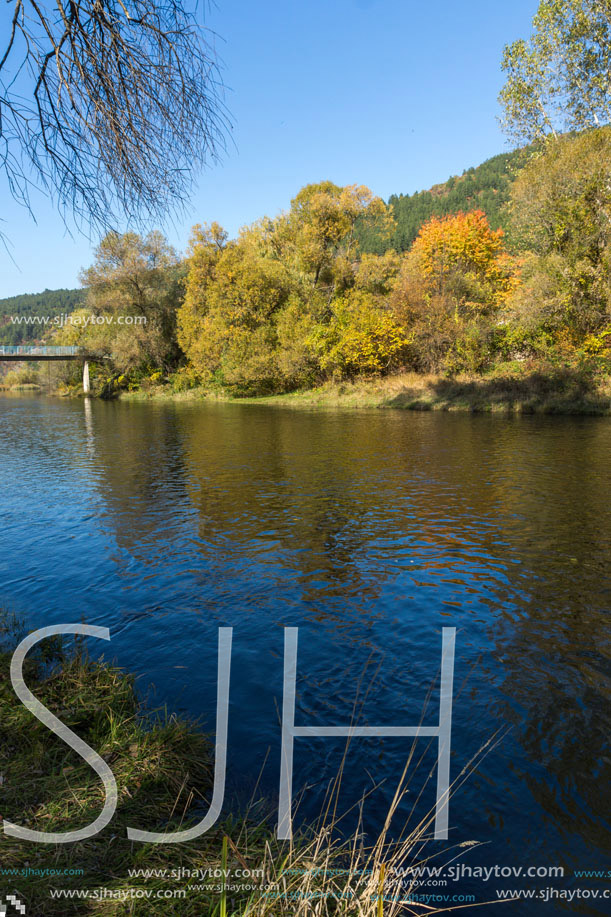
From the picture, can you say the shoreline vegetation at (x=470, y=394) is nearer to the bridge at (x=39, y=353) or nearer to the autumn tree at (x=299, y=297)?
the autumn tree at (x=299, y=297)

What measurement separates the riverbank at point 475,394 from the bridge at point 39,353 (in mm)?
29447

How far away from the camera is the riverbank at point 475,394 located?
30261 mm

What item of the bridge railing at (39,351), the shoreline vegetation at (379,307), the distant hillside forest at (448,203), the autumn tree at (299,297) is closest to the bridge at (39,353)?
the bridge railing at (39,351)

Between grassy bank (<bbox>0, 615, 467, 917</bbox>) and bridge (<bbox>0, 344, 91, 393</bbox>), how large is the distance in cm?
6701

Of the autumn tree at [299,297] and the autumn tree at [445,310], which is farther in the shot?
the autumn tree at [299,297]

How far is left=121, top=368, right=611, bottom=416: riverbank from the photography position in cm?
3026

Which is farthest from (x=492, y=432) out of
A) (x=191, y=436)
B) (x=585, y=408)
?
(x=191, y=436)

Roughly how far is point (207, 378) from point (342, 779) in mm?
55389

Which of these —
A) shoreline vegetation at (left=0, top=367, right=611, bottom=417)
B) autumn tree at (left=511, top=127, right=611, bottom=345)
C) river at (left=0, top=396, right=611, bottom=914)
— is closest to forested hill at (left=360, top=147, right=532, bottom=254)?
shoreline vegetation at (left=0, top=367, right=611, bottom=417)

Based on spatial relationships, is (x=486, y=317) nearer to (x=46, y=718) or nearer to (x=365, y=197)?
(x=365, y=197)

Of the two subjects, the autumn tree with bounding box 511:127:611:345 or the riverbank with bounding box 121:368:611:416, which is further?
the riverbank with bounding box 121:368:611:416

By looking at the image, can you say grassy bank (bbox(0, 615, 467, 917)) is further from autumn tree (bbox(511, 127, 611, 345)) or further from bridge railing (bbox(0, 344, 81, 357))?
bridge railing (bbox(0, 344, 81, 357))

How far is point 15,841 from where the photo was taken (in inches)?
118

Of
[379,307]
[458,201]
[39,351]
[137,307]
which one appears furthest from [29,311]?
[379,307]
